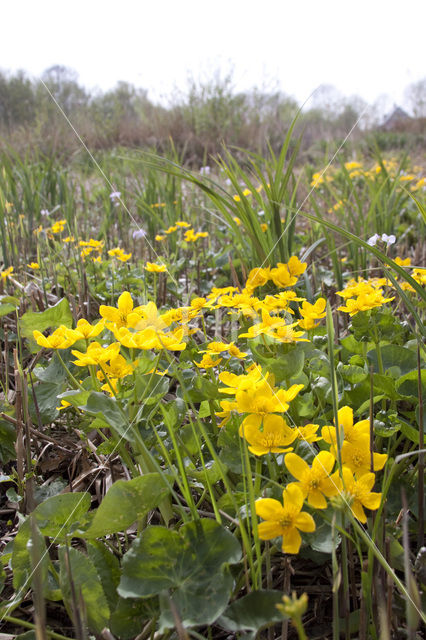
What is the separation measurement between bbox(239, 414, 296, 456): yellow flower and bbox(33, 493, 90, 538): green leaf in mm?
307

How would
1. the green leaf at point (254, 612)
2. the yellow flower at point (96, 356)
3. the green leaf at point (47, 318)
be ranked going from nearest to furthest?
the green leaf at point (254, 612) < the yellow flower at point (96, 356) < the green leaf at point (47, 318)

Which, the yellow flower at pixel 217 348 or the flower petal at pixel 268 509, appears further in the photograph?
the yellow flower at pixel 217 348

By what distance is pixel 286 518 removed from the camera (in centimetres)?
66

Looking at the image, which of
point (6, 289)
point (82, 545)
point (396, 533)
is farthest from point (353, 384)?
point (6, 289)

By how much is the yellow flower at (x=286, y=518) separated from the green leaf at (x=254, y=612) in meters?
0.06

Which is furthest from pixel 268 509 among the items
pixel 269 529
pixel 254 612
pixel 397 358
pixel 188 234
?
pixel 188 234

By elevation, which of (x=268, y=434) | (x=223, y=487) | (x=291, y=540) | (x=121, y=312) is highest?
(x=121, y=312)

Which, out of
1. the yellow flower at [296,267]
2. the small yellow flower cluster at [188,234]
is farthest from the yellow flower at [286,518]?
the small yellow flower cluster at [188,234]

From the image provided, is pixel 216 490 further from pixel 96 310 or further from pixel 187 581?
pixel 96 310

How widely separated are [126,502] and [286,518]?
0.25 metres

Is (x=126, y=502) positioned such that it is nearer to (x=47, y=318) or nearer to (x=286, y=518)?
(x=286, y=518)

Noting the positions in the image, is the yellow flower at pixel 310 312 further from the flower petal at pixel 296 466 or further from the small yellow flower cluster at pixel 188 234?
the small yellow flower cluster at pixel 188 234

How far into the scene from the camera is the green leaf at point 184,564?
661 millimetres

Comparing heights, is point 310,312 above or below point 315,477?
above
